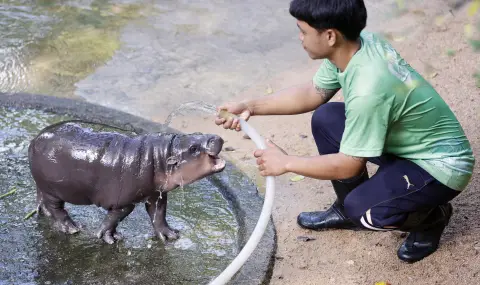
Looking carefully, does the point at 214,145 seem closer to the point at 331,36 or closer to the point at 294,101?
the point at 294,101

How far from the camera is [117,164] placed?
3.96 m

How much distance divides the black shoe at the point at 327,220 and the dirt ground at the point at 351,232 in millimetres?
48

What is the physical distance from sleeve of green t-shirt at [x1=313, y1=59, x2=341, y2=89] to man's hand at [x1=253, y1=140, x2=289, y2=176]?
73cm

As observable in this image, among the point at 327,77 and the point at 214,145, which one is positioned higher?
the point at 327,77

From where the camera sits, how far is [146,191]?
158 inches

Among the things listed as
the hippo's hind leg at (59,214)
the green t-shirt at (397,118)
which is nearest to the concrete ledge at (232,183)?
the green t-shirt at (397,118)

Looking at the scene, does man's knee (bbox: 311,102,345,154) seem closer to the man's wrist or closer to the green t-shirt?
the green t-shirt

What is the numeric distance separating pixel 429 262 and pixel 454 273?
0.19 meters

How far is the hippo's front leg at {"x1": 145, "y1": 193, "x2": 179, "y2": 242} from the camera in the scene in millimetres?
4152

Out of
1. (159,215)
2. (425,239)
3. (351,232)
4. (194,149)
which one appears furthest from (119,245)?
(425,239)

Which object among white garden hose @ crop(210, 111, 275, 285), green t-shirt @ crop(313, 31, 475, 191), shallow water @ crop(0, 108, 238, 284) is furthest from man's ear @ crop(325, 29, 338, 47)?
shallow water @ crop(0, 108, 238, 284)

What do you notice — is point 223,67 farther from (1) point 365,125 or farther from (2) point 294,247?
(1) point 365,125

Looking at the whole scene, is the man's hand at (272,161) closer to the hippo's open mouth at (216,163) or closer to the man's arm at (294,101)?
the hippo's open mouth at (216,163)

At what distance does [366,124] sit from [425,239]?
112 cm
